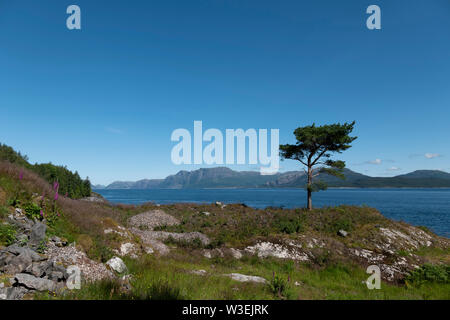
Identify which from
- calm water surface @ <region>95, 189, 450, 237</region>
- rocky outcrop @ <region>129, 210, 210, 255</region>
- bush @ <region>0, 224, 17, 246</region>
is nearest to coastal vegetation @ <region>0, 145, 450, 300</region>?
bush @ <region>0, 224, 17, 246</region>

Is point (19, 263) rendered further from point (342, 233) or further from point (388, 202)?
point (388, 202)

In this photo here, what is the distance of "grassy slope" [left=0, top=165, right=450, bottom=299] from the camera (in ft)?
19.5

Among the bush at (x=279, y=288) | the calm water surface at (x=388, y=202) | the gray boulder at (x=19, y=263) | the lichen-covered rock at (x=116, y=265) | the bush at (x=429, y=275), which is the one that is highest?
the gray boulder at (x=19, y=263)

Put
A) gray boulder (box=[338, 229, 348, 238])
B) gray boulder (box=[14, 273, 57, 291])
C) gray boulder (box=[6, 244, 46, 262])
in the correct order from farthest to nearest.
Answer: gray boulder (box=[338, 229, 348, 238]) < gray boulder (box=[6, 244, 46, 262]) < gray boulder (box=[14, 273, 57, 291])

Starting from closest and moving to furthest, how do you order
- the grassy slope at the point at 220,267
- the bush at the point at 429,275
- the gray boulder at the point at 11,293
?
the gray boulder at the point at 11,293
the grassy slope at the point at 220,267
the bush at the point at 429,275

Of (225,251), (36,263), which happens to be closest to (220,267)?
(225,251)

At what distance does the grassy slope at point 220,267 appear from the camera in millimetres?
5956

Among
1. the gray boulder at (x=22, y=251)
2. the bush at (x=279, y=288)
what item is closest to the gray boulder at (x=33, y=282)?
the gray boulder at (x=22, y=251)

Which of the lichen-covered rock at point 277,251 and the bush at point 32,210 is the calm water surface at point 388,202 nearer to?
the lichen-covered rock at point 277,251

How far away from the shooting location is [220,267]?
36.1ft

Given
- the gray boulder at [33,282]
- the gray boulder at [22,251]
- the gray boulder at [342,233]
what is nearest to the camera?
the gray boulder at [33,282]

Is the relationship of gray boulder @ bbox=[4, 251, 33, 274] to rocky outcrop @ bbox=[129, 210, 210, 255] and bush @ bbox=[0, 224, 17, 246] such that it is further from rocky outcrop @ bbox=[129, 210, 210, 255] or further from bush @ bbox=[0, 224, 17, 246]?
rocky outcrop @ bbox=[129, 210, 210, 255]
